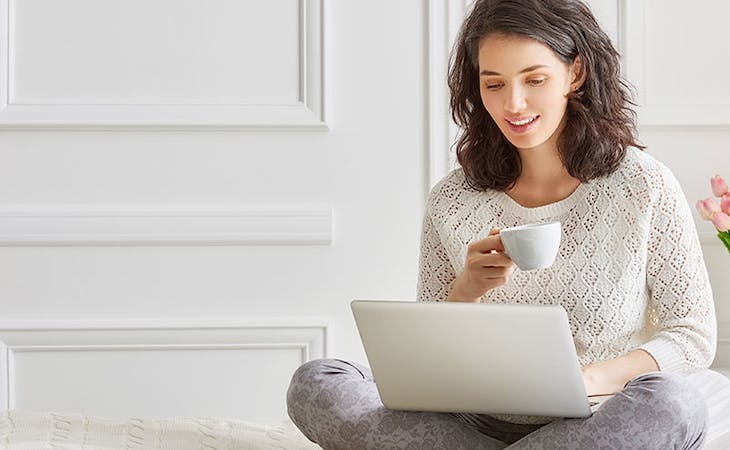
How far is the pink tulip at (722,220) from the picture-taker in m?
2.27

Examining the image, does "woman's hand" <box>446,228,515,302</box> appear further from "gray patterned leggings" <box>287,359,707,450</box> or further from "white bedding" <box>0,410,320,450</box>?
"white bedding" <box>0,410,320,450</box>

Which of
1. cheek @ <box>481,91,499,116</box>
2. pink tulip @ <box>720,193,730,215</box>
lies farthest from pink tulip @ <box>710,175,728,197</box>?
cheek @ <box>481,91,499,116</box>

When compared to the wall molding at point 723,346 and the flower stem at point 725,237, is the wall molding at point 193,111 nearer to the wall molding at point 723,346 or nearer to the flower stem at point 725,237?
the flower stem at point 725,237

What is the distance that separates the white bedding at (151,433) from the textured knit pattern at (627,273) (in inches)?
7.3

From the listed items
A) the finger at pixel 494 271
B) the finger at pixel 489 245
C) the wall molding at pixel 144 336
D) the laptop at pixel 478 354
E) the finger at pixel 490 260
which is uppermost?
the finger at pixel 489 245

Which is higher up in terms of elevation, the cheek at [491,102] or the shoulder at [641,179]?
the cheek at [491,102]

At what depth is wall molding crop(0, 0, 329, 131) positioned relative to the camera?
2.40m

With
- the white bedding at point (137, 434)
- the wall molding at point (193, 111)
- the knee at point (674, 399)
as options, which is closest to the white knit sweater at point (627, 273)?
the knee at point (674, 399)

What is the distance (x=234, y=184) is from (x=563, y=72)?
94cm

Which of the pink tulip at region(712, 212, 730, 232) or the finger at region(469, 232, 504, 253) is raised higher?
the finger at region(469, 232, 504, 253)

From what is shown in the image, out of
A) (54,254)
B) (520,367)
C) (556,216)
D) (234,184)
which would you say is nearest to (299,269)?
(234,184)

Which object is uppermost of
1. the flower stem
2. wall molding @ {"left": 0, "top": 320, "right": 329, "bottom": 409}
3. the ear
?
the ear

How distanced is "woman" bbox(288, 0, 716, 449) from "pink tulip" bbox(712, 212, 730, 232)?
487 mm

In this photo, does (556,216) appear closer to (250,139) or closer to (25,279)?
(250,139)
